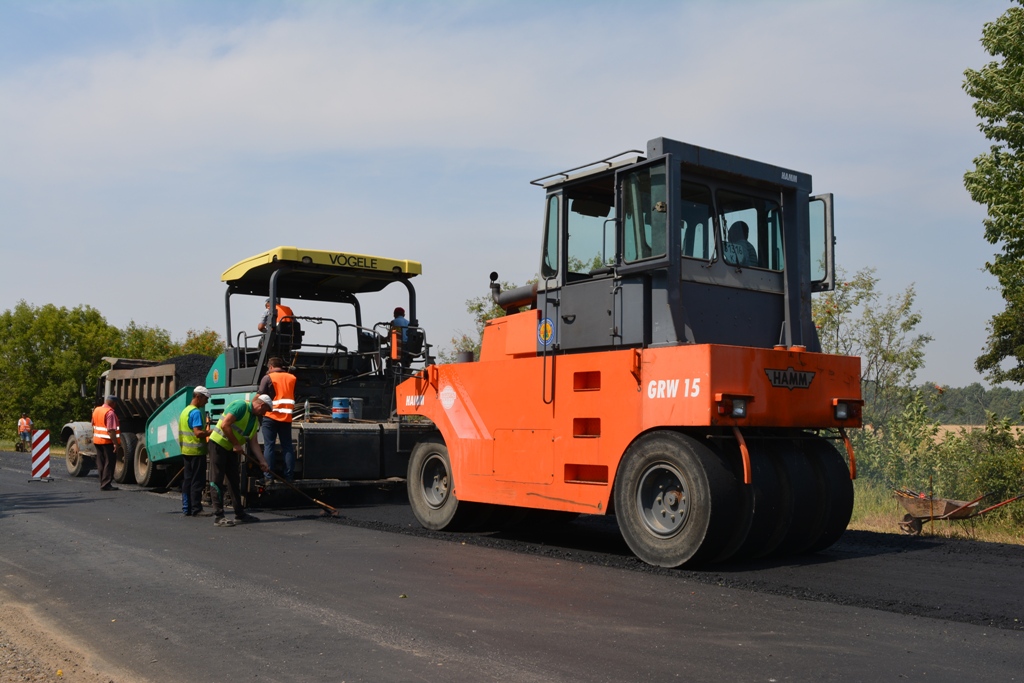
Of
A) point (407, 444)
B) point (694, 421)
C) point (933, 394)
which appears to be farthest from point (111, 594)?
point (933, 394)

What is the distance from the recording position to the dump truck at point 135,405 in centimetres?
1664

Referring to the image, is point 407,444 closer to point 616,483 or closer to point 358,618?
point 616,483

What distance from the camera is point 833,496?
8.23 m

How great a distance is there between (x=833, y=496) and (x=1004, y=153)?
989 centimetres

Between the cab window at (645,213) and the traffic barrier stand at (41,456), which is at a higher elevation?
the cab window at (645,213)

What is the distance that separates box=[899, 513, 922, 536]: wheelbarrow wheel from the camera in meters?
9.96

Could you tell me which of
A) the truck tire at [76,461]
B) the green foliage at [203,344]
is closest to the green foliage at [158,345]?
the green foliage at [203,344]

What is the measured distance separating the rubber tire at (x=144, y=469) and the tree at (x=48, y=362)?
1378 inches

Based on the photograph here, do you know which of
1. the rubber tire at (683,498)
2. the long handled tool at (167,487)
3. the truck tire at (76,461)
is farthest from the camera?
the truck tire at (76,461)

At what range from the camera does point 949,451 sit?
16.6 meters

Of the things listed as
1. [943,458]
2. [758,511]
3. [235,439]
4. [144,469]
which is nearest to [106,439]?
[144,469]

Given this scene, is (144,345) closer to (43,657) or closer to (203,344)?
(203,344)

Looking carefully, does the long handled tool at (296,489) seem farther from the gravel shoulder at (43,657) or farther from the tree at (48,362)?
the tree at (48,362)

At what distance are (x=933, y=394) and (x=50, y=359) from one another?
43.1 metres
